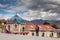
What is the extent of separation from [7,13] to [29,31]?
0.55 m

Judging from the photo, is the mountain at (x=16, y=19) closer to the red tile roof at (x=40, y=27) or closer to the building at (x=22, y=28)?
the building at (x=22, y=28)

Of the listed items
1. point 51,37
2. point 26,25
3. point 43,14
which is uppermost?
point 43,14

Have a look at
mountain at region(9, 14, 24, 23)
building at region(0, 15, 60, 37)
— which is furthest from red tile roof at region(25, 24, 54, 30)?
mountain at region(9, 14, 24, 23)

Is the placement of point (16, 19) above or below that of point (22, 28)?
above

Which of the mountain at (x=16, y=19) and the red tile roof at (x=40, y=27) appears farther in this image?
the mountain at (x=16, y=19)

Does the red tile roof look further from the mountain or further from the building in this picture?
the mountain

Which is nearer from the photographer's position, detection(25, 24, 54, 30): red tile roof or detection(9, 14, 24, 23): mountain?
detection(25, 24, 54, 30): red tile roof

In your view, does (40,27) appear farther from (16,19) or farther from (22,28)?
(16,19)

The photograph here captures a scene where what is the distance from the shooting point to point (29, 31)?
333 cm

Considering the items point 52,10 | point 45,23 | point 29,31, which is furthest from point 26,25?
point 52,10

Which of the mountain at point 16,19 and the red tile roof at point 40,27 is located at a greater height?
the mountain at point 16,19

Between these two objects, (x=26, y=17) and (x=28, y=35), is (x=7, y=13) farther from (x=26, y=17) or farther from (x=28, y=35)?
(x=28, y=35)

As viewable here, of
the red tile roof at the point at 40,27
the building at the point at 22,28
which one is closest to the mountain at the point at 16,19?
the building at the point at 22,28

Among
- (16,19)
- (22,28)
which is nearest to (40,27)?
(22,28)
